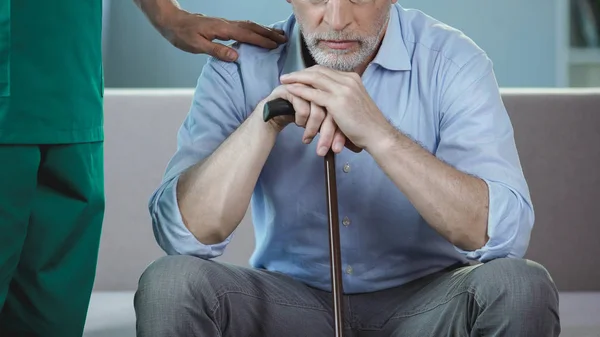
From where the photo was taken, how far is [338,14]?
162 cm

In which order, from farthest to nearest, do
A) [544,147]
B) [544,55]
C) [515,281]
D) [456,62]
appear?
[544,55], [544,147], [456,62], [515,281]

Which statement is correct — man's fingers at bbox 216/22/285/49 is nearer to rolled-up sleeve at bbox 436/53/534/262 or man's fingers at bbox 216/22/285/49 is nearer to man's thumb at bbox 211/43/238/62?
man's thumb at bbox 211/43/238/62

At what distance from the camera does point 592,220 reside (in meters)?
2.38

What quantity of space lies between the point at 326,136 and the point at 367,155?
210 mm

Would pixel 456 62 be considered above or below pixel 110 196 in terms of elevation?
above

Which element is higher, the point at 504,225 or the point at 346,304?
the point at 504,225

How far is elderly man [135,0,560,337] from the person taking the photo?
4.80 feet

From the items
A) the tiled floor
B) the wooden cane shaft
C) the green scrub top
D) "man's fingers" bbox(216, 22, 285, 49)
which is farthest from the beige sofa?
the wooden cane shaft

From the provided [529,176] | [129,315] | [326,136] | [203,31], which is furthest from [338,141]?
[529,176]

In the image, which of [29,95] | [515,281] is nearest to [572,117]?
[515,281]

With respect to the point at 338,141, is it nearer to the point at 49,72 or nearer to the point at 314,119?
the point at 314,119

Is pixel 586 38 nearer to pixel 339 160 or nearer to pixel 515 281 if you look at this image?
pixel 339 160

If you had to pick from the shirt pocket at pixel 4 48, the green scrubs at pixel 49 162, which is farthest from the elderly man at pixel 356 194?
the shirt pocket at pixel 4 48

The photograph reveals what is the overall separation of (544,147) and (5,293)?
134 centimetres
